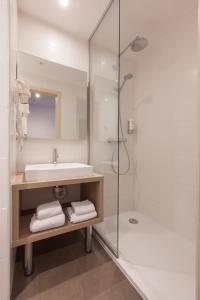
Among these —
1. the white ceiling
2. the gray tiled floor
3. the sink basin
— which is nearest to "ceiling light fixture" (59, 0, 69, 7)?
the white ceiling

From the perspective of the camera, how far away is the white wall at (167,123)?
5.50 ft

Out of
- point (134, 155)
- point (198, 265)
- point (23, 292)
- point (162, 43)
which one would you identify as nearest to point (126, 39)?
point (162, 43)

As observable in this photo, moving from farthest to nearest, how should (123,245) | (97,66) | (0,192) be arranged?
(97,66), (123,245), (0,192)

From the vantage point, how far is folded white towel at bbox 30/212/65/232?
3.82 feet

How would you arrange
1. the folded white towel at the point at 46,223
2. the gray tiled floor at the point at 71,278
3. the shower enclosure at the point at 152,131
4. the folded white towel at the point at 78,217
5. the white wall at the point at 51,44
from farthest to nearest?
the white wall at the point at 51,44
the shower enclosure at the point at 152,131
the folded white towel at the point at 78,217
the folded white towel at the point at 46,223
the gray tiled floor at the point at 71,278

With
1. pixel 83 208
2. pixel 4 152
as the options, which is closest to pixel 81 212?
pixel 83 208

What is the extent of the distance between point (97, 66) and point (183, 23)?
1.05m

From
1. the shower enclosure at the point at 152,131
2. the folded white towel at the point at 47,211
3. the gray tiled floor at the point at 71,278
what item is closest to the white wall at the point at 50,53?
the shower enclosure at the point at 152,131

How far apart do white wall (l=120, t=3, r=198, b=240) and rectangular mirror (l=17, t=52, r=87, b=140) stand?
0.72 metres

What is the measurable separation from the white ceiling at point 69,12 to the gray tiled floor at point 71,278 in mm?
2395

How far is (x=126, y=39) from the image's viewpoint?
1.96 metres

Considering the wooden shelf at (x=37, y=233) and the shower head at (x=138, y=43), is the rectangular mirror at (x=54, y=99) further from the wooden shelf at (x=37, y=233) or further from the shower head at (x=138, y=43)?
the wooden shelf at (x=37, y=233)

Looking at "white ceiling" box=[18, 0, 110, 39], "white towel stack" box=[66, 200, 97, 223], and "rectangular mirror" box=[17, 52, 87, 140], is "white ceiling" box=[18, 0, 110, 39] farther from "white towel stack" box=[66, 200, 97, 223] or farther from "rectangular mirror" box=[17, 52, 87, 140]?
"white towel stack" box=[66, 200, 97, 223]

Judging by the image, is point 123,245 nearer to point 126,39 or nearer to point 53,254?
point 53,254
